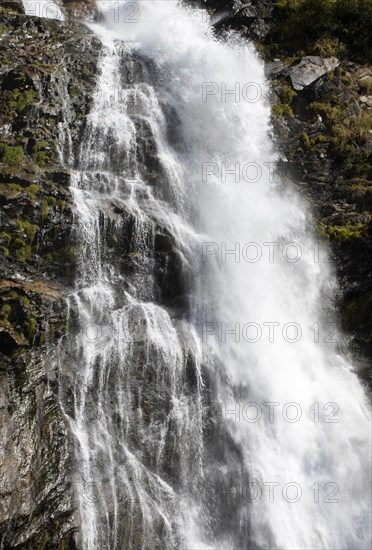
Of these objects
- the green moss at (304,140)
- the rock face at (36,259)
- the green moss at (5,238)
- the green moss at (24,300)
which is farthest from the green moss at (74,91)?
the green moss at (24,300)

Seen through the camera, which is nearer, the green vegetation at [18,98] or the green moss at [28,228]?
the green moss at [28,228]

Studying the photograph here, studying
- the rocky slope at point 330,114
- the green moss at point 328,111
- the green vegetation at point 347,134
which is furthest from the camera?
the green moss at point 328,111

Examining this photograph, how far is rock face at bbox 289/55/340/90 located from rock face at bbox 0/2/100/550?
7.83 meters

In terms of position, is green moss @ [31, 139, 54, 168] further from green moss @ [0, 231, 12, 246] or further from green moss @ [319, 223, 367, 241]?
green moss @ [319, 223, 367, 241]

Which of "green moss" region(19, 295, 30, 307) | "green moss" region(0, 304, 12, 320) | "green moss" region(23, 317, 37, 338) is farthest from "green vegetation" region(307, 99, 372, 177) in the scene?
"green moss" region(0, 304, 12, 320)

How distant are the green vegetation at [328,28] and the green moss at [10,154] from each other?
1224 centimetres

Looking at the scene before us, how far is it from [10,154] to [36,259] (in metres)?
3.53

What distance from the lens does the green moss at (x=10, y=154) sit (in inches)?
548

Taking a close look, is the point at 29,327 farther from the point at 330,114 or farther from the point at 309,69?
the point at 309,69

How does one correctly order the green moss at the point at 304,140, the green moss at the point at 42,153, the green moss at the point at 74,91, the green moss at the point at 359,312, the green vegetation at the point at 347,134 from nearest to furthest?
the green moss at the point at 359,312
the green moss at the point at 42,153
the green vegetation at the point at 347,134
the green moss at the point at 74,91
the green moss at the point at 304,140

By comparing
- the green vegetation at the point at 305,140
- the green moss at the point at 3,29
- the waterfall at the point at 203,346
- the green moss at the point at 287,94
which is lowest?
the waterfall at the point at 203,346

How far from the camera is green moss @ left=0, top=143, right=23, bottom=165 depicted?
1393cm

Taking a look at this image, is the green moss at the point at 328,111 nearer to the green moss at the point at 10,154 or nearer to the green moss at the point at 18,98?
the green moss at the point at 18,98

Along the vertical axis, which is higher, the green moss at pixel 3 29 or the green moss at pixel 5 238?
the green moss at pixel 3 29
